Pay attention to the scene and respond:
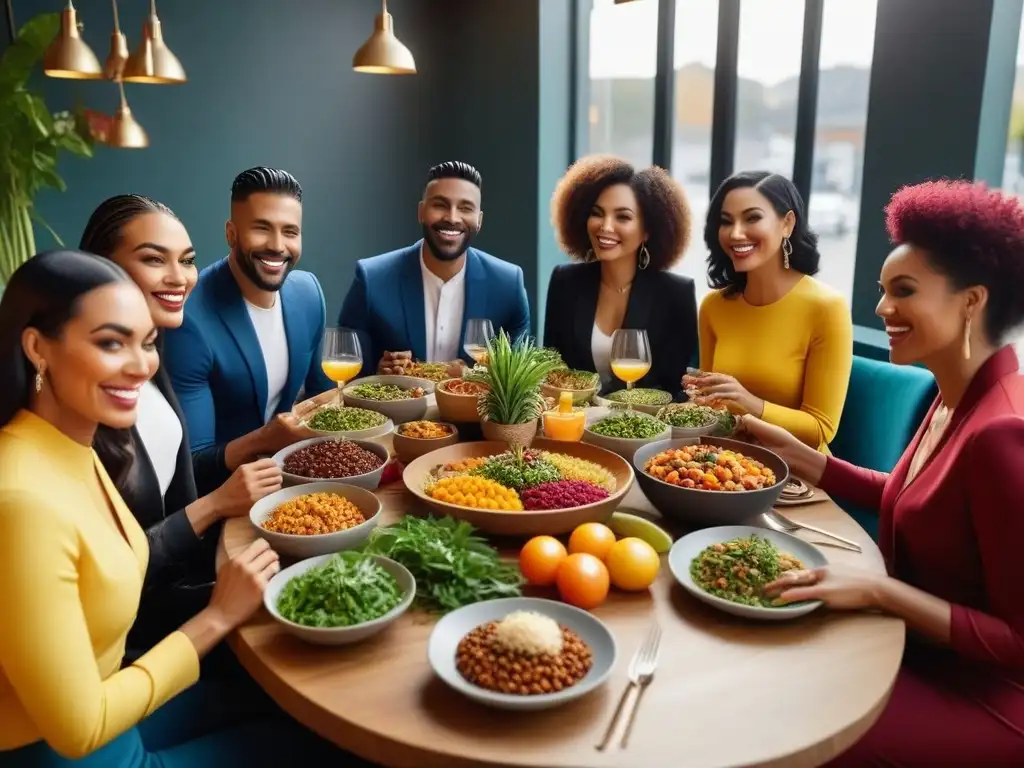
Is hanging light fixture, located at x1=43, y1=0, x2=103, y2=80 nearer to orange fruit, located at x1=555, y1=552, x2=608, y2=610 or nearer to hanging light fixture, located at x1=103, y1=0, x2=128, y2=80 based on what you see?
hanging light fixture, located at x1=103, y1=0, x2=128, y2=80

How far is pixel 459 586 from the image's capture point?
145 cm

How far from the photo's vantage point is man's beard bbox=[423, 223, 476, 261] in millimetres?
3613

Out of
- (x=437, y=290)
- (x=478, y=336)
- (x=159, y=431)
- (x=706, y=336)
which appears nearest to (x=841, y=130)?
(x=706, y=336)

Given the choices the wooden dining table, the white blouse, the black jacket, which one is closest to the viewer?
the wooden dining table

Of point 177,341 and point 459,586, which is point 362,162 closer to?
point 177,341

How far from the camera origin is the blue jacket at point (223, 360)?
266 centimetres

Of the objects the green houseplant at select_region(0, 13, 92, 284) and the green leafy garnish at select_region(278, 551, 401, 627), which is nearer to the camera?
the green leafy garnish at select_region(278, 551, 401, 627)

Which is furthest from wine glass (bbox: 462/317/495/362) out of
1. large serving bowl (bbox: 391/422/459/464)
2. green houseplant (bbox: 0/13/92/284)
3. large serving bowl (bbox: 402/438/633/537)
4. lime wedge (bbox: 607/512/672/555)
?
green houseplant (bbox: 0/13/92/284)

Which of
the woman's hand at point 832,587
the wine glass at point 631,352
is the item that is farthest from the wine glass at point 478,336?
the woman's hand at point 832,587

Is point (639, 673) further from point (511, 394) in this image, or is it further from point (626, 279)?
point (626, 279)

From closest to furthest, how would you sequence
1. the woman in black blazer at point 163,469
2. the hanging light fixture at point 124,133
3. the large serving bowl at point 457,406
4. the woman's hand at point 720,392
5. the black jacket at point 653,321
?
the woman in black blazer at point 163,469
the large serving bowl at point 457,406
the woman's hand at point 720,392
the black jacket at point 653,321
the hanging light fixture at point 124,133

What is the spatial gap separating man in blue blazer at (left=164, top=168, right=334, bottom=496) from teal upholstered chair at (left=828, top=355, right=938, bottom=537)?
1.94 metres

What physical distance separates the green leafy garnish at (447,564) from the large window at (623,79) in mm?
3906

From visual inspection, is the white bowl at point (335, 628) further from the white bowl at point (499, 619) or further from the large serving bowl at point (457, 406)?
the large serving bowl at point (457, 406)
